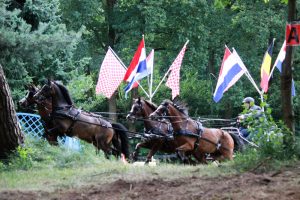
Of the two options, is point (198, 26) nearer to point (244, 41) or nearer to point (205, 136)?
point (244, 41)

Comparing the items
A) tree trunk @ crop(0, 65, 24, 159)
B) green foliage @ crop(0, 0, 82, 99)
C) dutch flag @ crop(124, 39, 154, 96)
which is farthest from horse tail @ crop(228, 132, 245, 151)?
tree trunk @ crop(0, 65, 24, 159)

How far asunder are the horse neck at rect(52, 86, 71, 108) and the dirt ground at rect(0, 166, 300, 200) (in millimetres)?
7189

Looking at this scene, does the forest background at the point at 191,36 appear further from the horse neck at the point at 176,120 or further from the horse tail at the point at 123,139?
the horse neck at the point at 176,120

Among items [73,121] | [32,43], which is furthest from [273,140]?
[32,43]

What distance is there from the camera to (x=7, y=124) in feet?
39.4

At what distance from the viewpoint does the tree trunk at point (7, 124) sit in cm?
1188

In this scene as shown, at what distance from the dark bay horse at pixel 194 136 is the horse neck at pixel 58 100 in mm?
2225

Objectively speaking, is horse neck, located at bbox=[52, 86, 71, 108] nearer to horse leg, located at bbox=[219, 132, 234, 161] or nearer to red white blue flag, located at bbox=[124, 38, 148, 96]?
horse leg, located at bbox=[219, 132, 234, 161]

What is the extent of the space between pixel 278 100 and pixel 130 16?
398 inches

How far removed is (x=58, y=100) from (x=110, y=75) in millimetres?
5062

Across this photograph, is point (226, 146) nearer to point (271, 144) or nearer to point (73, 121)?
point (73, 121)

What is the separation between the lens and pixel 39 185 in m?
8.63

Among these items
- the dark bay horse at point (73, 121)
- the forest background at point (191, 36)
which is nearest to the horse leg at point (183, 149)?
the dark bay horse at point (73, 121)

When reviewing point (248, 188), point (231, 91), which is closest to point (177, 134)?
point (248, 188)
